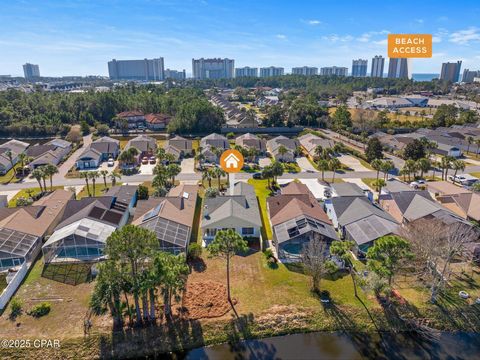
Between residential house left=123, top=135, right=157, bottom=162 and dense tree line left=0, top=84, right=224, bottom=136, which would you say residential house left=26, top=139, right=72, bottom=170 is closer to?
residential house left=123, top=135, right=157, bottom=162

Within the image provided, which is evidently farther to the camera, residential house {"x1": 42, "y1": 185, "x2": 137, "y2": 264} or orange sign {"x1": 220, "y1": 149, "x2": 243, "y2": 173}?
orange sign {"x1": 220, "y1": 149, "x2": 243, "y2": 173}

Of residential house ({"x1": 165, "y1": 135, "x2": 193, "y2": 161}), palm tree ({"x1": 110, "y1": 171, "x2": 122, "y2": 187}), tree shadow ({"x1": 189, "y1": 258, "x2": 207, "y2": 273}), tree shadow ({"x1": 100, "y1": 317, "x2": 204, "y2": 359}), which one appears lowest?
tree shadow ({"x1": 100, "y1": 317, "x2": 204, "y2": 359})

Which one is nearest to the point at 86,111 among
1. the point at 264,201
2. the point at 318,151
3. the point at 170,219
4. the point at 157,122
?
the point at 157,122

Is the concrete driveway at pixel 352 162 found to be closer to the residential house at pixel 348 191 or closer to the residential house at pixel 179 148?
the residential house at pixel 348 191

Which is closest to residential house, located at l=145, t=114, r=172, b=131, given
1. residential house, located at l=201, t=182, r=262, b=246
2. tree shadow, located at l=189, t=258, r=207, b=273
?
residential house, located at l=201, t=182, r=262, b=246

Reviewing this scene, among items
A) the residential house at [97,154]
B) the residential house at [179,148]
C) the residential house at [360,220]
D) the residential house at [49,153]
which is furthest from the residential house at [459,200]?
the residential house at [49,153]

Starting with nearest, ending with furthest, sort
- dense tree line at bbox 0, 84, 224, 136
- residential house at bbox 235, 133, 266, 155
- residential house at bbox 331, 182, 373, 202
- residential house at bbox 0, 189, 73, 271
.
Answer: residential house at bbox 0, 189, 73, 271, residential house at bbox 331, 182, 373, 202, residential house at bbox 235, 133, 266, 155, dense tree line at bbox 0, 84, 224, 136

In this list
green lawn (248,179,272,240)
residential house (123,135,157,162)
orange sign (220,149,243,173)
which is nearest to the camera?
green lawn (248,179,272,240)
